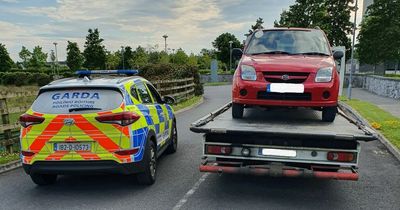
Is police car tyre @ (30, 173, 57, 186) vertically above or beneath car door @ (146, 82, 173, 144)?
beneath

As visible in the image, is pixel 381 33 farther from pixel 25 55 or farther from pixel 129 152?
pixel 25 55

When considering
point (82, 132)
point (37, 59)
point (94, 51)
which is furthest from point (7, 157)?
point (37, 59)

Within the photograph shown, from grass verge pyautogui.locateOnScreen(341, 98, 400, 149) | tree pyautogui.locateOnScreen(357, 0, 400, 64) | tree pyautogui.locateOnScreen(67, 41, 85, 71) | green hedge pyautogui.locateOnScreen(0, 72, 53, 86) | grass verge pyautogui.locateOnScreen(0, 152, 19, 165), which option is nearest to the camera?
grass verge pyautogui.locateOnScreen(0, 152, 19, 165)

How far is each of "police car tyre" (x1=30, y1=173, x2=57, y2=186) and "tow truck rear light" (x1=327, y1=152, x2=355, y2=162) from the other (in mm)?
4158

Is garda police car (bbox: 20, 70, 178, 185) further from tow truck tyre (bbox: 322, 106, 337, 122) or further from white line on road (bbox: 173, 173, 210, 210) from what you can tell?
tow truck tyre (bbox: 322, 106, 337, 122)

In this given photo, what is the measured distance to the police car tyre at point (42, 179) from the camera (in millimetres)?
5312

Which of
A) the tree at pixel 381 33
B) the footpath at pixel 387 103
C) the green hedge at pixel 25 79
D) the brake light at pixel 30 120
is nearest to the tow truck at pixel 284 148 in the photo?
the brake light at pixel 30 120

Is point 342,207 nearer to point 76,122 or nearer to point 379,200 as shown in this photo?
point 379,200

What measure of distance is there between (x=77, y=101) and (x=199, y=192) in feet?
7.12

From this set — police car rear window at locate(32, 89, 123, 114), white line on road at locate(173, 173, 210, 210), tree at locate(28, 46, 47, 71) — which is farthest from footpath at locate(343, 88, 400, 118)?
tree at locate(28, 46, 47, 71)

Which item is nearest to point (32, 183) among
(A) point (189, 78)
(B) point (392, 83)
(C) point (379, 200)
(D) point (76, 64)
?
(C) point (379, 200)

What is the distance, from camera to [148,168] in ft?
17.3

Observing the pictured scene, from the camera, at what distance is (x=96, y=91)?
5004mm

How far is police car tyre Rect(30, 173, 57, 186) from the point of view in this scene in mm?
5312
